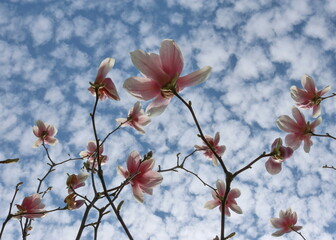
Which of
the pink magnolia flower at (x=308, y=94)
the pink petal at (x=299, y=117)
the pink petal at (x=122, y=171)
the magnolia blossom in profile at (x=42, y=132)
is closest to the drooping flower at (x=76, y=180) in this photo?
the pink petal at (x=122, y=171)

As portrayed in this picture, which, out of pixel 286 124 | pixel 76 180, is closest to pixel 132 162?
pixel 76 180

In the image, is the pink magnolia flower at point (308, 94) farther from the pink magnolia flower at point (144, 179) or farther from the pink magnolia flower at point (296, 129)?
the pink magnolia flower at point (144, 179)

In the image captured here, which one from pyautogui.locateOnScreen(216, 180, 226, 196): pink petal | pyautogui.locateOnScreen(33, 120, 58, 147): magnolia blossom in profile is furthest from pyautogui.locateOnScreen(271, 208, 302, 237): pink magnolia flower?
pyautogui.locateOnScreen(33, 120, 58, 147): magnolia blossom in profile

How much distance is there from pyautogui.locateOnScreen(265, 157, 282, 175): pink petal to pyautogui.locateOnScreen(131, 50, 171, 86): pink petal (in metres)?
0.76

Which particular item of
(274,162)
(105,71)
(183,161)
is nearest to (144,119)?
(183,161)

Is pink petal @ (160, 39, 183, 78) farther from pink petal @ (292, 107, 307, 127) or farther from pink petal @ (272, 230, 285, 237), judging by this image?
pink petal @ (272, 230, 285, 237)

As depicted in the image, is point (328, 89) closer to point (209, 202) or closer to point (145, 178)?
point (209, 202)

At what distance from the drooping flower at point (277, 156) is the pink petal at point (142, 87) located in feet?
2.09

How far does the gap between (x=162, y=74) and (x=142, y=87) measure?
0.33 feet

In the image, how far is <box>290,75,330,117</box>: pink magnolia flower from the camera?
7.50ft

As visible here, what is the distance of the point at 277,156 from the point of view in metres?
1.45

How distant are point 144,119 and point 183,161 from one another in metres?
0.46

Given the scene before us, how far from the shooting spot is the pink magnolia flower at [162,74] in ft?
3.79

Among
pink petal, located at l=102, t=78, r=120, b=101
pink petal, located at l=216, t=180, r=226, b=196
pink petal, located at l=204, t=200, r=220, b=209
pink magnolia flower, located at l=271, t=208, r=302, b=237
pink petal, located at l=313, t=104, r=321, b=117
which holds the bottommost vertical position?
pink magnolia flower, located at l=271, t=208, r=302, b=237
